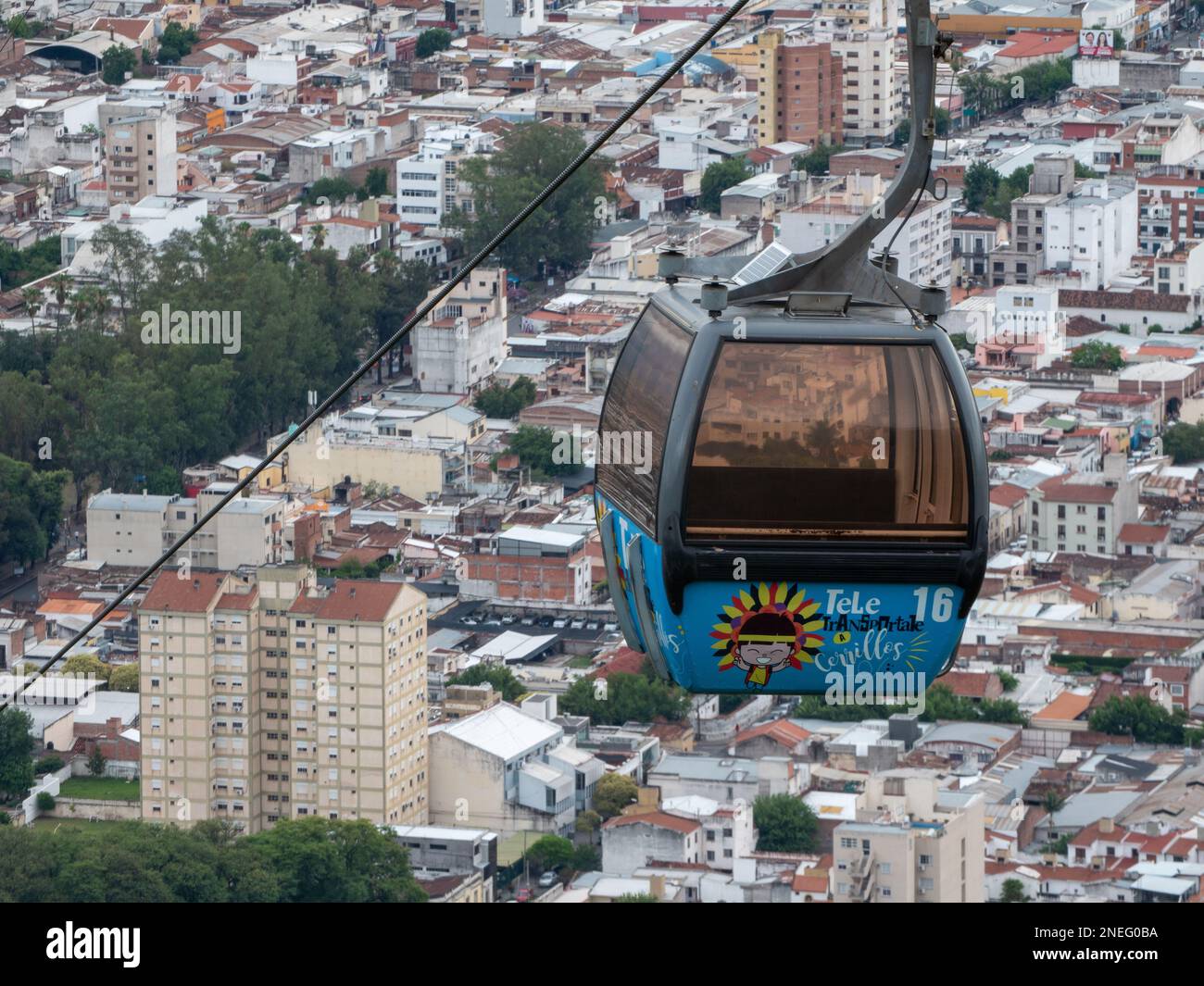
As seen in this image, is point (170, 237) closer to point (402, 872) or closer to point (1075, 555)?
point (1075, 555)

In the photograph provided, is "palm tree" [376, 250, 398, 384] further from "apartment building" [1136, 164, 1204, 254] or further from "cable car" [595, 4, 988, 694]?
"cable car" [595, 4, 988, 694]

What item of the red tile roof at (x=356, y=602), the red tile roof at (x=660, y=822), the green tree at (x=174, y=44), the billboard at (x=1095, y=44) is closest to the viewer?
the red tile roof at (x=660, y=822)

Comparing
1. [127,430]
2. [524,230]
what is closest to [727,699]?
[127,430]

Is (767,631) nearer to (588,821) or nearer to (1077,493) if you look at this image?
(588,821)

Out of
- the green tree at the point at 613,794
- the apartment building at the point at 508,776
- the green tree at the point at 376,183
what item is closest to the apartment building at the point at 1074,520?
the apartment building at the point at 508,776

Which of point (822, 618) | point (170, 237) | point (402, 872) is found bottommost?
point (402, 872)

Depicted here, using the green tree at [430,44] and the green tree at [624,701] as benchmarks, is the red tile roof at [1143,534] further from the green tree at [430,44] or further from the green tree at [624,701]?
the green tree at [430,44]

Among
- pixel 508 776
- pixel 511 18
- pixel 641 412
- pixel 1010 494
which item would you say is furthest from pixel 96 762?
pixel 511 18
